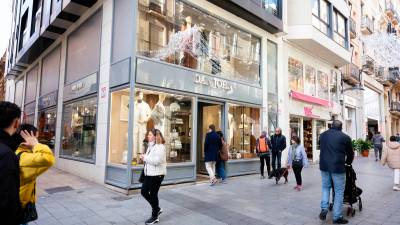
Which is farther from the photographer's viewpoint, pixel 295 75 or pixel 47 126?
pixel 295 75

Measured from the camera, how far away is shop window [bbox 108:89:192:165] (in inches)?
347

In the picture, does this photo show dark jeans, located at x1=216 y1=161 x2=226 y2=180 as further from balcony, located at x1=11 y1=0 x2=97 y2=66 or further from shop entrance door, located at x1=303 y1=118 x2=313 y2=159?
shop entrance door, located at x1=303 y1=118 x2=313 y2=159

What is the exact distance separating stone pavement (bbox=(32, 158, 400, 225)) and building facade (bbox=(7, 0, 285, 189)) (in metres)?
0.87

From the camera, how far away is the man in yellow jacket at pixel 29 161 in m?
2.68

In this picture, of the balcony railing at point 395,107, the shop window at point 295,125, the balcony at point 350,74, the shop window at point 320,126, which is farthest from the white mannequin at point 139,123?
the balcony railing at point 395,107

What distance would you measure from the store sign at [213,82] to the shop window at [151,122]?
76 centimetres

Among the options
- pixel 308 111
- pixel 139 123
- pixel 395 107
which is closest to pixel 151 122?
pixel 139 123

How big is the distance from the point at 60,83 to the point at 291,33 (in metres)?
11.2

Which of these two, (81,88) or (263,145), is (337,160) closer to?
(263,145)

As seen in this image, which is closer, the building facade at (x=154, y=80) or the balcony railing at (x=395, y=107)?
the building facade at (x=154, y=80)

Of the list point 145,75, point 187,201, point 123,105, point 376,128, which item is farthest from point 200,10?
point 376,128

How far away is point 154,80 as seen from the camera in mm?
8883

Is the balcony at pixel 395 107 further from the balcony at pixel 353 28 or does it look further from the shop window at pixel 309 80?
the shop window at pixel 309 80

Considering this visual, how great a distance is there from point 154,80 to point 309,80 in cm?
1163
